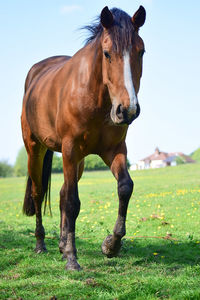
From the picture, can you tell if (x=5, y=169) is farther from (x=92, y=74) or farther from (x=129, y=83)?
(x=129, y=83)

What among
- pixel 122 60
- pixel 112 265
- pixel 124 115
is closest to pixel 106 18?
pixel 122 60

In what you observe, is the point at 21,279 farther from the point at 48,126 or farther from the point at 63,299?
the point at 48,126

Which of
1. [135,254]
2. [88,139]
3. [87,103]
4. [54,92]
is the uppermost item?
[54,92]

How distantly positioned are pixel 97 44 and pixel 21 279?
280 cm

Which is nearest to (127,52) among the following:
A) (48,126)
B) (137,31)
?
(137,31)

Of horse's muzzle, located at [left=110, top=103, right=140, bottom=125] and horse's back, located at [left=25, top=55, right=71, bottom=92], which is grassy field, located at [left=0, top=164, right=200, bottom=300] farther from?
horse's back, located at [left=25, top=55, right=71, bottom=92]

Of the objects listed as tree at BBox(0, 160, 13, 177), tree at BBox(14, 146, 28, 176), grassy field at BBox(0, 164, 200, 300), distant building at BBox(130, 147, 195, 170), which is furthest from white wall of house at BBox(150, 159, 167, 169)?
grassy field at BBox(0, 164, 200, 300)

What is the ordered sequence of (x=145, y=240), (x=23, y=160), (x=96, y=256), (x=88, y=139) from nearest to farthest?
(x=88, y=139) → (x=96, y=256) → (x=145, y=240) → (x=23, y=160)

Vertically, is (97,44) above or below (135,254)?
above

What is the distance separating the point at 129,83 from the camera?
3846 millimetres

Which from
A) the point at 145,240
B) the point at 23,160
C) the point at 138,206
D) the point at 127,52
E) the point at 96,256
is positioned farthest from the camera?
the point at 23,160

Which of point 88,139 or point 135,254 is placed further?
point 135,254

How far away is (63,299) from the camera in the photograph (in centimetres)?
352

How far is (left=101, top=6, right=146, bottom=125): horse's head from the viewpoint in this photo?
3.82 metres
